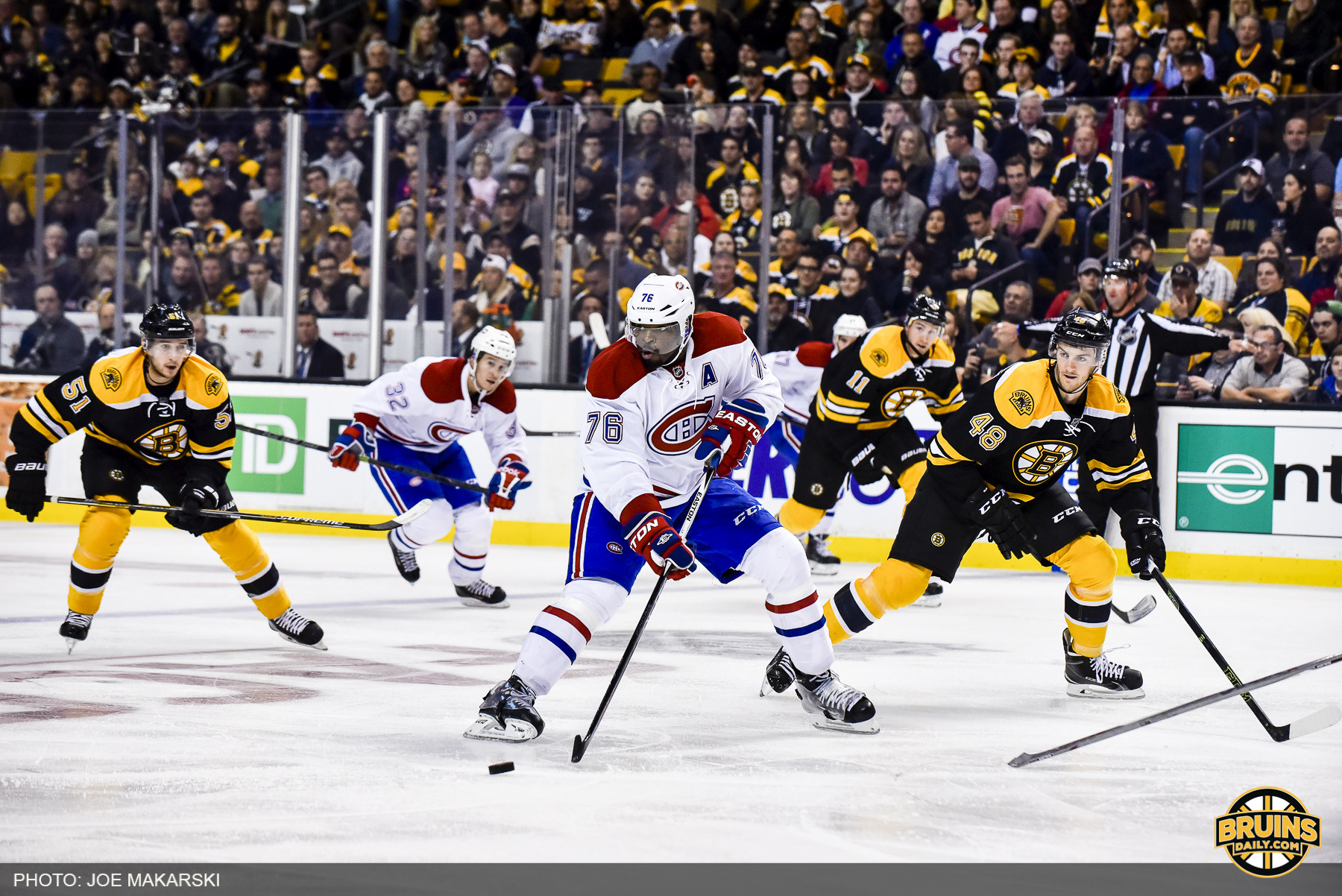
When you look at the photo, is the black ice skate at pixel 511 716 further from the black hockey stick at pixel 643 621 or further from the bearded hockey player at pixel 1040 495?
the bearded hockey player at pixel 1040 495

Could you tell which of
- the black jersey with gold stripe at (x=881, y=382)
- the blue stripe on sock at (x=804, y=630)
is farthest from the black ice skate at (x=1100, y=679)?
the black jersey with gold stripe at (x=881, y=382)

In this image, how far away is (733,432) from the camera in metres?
3.82

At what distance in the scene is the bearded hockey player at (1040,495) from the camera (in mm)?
4199

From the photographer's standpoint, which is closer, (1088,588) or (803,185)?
(1088,588)

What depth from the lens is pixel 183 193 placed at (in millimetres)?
9164

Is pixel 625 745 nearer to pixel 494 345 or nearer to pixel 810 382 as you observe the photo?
pixel 494 345

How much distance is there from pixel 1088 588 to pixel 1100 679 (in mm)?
275

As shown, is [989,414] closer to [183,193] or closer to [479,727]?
[479,727]

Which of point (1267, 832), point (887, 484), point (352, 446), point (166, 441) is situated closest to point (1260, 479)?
point (887, 484)

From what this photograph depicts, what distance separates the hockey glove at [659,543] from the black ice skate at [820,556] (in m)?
3.91
